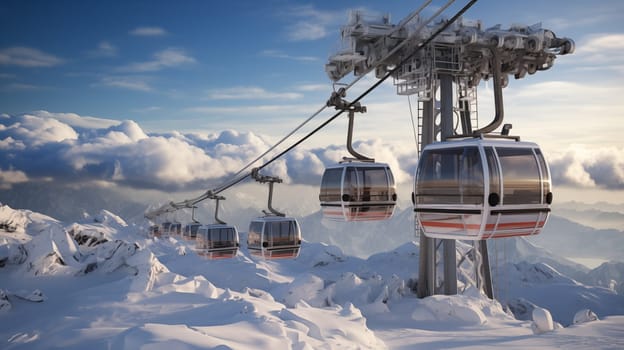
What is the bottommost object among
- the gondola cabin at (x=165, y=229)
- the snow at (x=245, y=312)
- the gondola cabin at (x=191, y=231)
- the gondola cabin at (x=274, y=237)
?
the snow at (x=245, y=312)

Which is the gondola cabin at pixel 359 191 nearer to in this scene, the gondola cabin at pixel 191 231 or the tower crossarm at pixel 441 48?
the tower crossarm at pixel 441 48

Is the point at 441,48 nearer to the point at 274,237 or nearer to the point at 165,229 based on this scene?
the point at 274,237

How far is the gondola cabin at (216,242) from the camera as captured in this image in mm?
20250

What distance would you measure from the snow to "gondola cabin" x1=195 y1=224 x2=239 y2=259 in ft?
7.51

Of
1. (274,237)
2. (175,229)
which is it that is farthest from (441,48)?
(175,229)

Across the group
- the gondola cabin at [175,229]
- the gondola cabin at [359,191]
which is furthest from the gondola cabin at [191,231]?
the gondola cabin at [359,191]

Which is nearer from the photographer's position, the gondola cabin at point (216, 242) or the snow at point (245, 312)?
the snow at point (245, 312)

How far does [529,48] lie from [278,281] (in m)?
45.5

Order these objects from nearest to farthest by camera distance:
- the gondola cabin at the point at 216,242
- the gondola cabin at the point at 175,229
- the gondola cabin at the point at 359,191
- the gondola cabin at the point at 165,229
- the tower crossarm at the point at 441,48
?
the gondola cabin at the point at 359,191 → the gondola cabin at the point at 216,242 → the tower crossarm at the point at 441,48 → the gondola cabin at the point at 175,229 → the gondola cabin at the point at 165,229

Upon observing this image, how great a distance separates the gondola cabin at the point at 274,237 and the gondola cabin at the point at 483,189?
8.28 m

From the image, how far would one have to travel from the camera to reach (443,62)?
23.1 m

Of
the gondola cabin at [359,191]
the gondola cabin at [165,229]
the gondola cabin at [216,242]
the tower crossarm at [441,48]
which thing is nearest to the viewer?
the gondola cabin at [359,191]

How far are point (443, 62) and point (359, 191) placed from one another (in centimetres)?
1402

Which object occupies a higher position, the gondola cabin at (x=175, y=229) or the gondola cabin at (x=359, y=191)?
the gondola cabin at (x=359, y=191)
